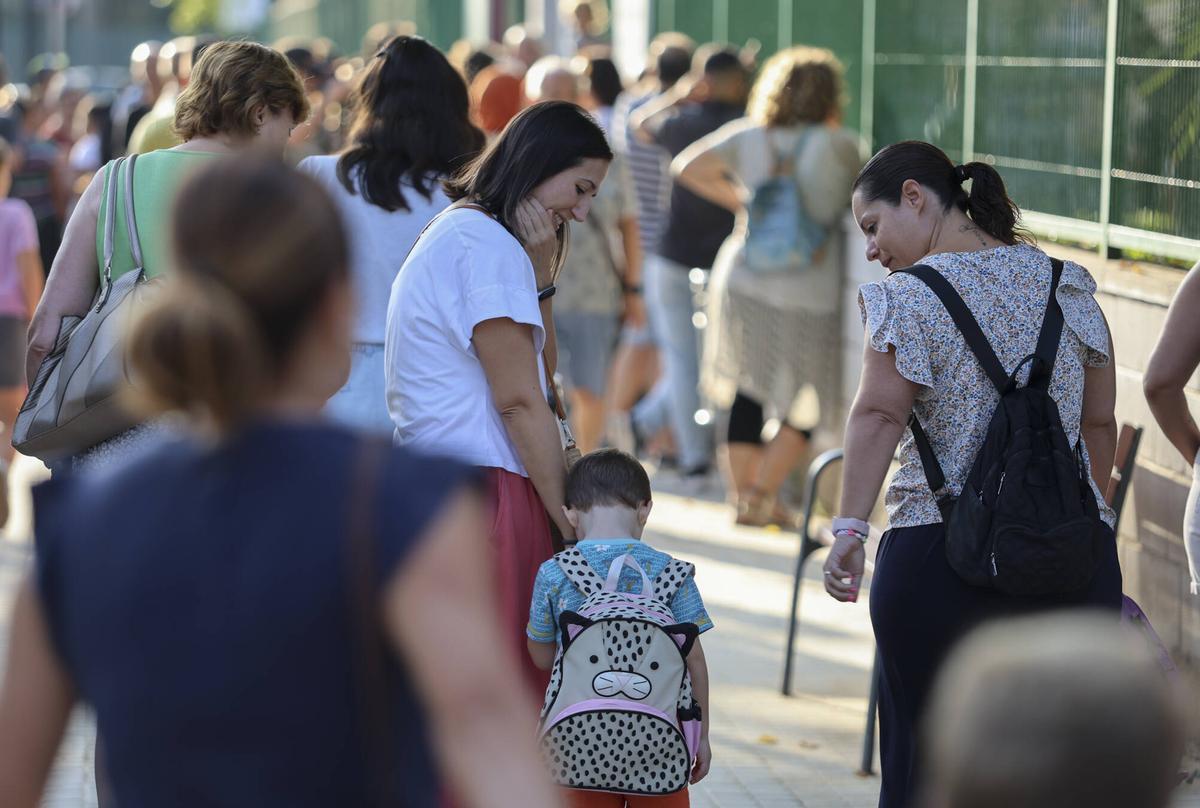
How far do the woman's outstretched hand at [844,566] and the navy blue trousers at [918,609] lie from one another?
5cm

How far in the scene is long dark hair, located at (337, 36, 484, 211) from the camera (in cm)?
473

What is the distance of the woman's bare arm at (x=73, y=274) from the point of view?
4.28m

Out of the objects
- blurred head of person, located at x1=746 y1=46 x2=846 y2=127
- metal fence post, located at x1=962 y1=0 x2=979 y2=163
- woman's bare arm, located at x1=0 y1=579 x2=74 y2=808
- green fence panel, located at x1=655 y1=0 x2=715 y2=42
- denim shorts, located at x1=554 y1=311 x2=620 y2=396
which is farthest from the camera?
green fence panel, located at x1=655 y1=0 x2=715 y2=42

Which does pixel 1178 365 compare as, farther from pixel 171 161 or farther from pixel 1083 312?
pixel 171 161

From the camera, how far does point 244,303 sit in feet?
6.25

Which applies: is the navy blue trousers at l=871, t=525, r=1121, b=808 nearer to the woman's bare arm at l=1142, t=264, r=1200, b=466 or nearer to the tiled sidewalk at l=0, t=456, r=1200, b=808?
the woman's bare arm at l=1142, t=264, r=1200, b=466

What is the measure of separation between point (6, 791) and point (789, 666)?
4.51 metres

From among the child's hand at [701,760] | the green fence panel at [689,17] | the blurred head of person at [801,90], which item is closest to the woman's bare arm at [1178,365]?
the child's hand at [701,760]

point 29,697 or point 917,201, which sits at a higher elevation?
point 917,201

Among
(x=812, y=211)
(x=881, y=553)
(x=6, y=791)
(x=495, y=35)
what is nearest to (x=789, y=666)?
(x=881, y=553)

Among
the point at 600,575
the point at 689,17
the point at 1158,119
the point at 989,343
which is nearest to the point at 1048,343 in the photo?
the point at 989,343

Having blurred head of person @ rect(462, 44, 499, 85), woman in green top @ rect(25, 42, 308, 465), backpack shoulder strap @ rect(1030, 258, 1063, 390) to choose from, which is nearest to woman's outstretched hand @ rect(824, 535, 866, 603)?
backpack shoulder strap @ rect(1030, 258, 1063, 390)

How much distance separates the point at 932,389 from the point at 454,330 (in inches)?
37.9

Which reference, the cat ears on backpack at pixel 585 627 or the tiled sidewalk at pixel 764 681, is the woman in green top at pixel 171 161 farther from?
the cat ears on backpack at pixel 585 627
